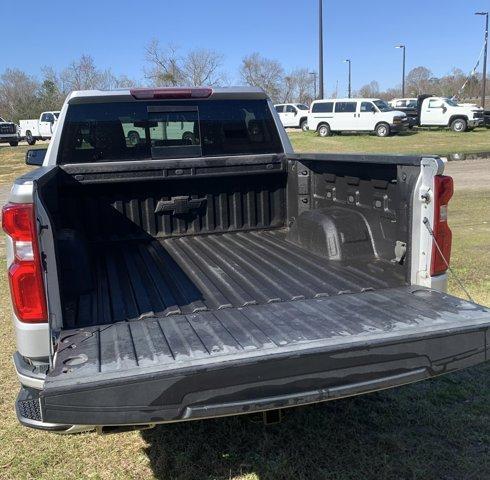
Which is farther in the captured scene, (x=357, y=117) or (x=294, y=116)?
(x=294, y=116)

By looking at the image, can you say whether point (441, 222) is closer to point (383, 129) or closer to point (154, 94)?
point (154, 94)

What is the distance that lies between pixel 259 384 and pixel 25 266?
1.19 m

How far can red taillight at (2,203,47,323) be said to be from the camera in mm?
2445

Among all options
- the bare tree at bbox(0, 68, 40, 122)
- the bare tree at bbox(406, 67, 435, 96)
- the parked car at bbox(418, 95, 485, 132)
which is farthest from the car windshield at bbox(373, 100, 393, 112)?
the bare tree at bbox(406, 67, 435, 96)

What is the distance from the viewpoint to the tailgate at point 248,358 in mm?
2105

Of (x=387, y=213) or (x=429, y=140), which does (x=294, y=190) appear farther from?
(x=429, y=140)

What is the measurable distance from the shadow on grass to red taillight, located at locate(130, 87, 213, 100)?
2533 millimetres

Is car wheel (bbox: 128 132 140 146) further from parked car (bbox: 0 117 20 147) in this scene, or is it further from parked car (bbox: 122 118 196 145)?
parked car (bbox: 0 117 20 147)

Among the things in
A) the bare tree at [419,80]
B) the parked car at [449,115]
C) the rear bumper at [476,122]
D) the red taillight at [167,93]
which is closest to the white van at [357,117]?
the parked car at [449,115]

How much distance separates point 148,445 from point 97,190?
6.56 ft

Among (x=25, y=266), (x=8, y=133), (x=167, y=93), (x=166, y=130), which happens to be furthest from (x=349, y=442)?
(x=8, y=133)

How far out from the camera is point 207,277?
359 cm

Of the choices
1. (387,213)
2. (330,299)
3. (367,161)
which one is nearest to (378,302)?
(330,299)

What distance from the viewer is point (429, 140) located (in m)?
27.3
